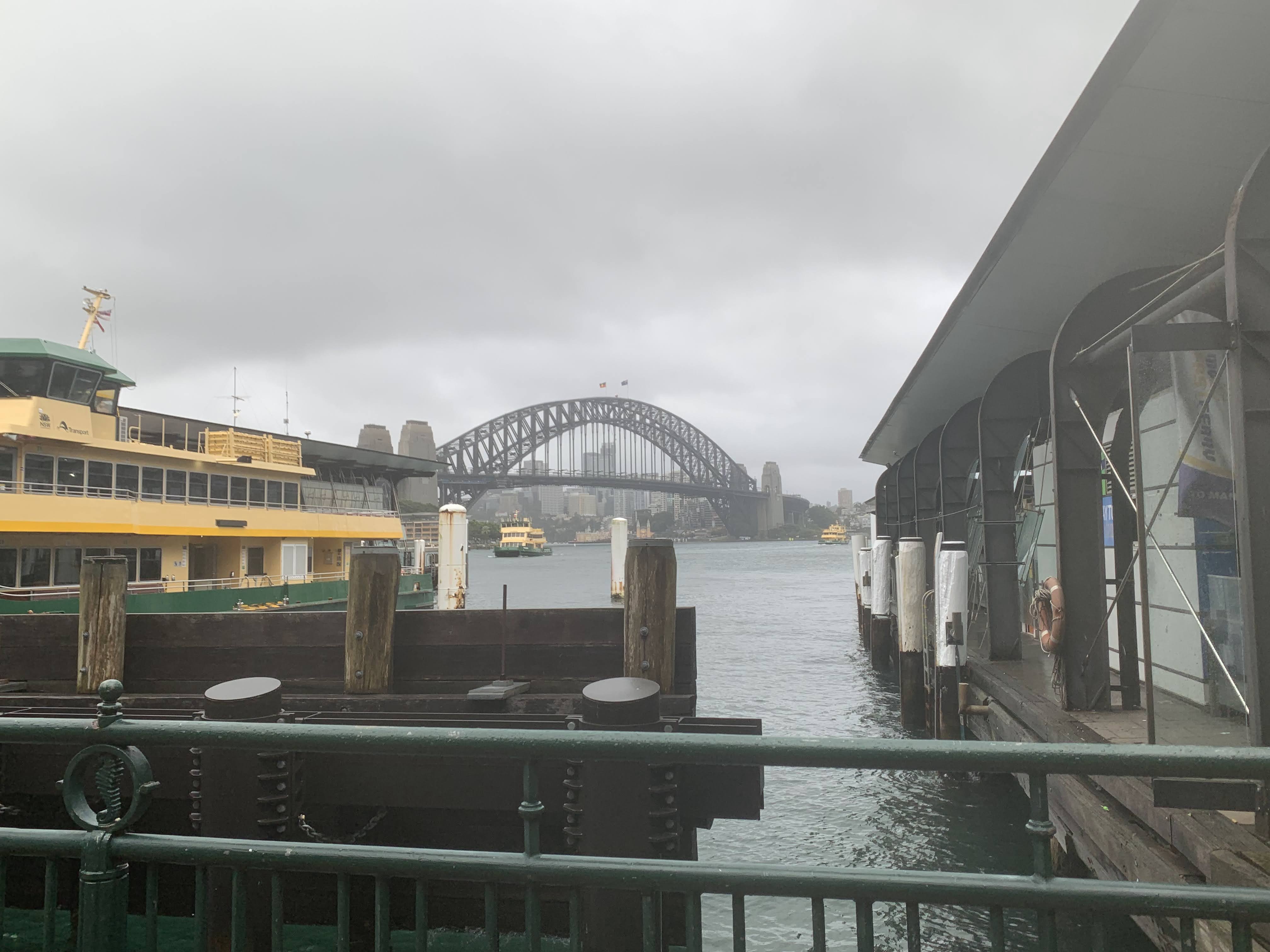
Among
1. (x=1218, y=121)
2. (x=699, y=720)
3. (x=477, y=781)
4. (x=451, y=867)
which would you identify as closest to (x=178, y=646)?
(x=477, y=781)

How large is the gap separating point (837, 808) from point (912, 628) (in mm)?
3992

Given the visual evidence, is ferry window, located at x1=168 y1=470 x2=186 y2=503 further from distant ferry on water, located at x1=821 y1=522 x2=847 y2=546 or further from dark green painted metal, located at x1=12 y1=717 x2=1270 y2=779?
distant ferry on water, located at x1=821 y1=522 x2=847 y2=546

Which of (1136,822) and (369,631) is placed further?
(369,631)

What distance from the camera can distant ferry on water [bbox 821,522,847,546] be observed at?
154m

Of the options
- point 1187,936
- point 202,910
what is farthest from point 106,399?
point 1187,936

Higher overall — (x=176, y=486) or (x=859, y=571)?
(x=176, y=486)

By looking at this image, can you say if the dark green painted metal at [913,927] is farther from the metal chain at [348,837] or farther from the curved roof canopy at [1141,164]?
the curved roof canopy at [1141,164]

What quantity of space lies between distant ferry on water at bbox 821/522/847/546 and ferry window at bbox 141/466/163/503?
142m

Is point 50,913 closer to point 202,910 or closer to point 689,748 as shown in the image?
point 202,910

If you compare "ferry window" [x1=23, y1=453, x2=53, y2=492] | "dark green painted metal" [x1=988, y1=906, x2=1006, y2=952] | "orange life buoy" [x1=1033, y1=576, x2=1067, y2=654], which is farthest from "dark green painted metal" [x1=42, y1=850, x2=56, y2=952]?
"ferry window" [x1=23, y1=453, x2=53, y2=492]

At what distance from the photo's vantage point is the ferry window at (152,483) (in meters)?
20.4

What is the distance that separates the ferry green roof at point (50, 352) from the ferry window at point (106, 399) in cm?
69

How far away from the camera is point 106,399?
20.2m

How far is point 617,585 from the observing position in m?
35.8
